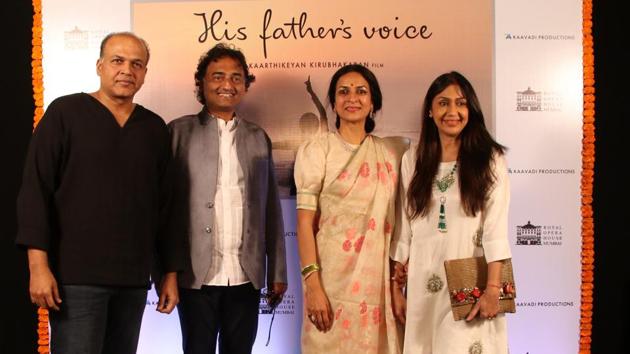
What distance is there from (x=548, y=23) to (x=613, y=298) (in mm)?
1528

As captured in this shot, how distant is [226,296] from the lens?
101 inches

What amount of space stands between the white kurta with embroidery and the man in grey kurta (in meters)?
0.64

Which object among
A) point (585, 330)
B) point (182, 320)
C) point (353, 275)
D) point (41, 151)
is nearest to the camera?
point (41, 151)

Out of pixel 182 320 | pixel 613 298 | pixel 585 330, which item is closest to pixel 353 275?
pixel 182 320

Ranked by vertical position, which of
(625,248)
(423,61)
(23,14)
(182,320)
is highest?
(23,14)

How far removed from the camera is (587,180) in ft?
10.5

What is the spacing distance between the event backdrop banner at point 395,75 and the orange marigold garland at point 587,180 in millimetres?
35

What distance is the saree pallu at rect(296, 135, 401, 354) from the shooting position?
244 centimetres

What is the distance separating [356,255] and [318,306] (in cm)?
25

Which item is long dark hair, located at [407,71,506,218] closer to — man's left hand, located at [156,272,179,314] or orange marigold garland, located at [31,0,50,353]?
man's left hand, located at [156,272,179,314]

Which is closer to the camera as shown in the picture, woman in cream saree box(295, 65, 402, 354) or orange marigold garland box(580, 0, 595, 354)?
woman in cream saree box(295, 65, 402, 354)

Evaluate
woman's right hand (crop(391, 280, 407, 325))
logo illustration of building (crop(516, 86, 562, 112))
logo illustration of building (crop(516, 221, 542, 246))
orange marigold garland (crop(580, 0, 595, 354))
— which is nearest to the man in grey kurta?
woman's right hand (crop(391, 280, 407, 325))

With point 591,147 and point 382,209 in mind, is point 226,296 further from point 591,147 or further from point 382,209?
point 591,147

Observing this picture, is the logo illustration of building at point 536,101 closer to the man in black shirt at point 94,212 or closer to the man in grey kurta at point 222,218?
the man in grey kurta at point 222,218
